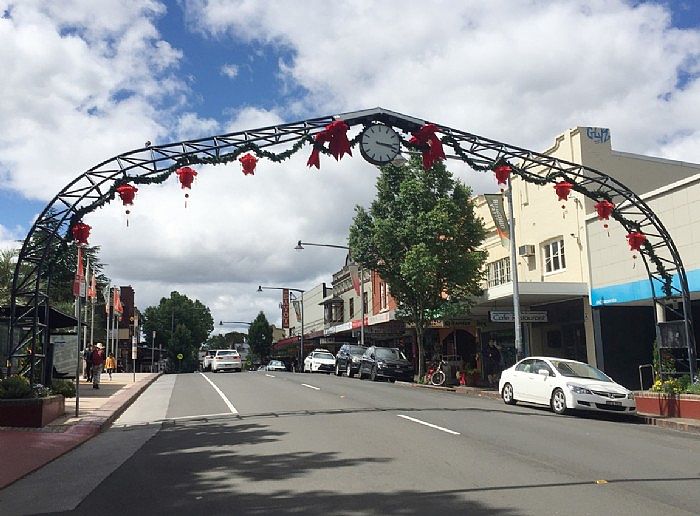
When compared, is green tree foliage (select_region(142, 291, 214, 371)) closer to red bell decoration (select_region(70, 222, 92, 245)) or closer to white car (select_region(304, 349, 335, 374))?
white car (select_region(304, 349, 335, 374))

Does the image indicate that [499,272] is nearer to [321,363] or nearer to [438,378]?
[438,378]

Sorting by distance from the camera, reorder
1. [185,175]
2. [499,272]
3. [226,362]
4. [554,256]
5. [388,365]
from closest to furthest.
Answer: [185,175] → [554,256] → [388,365] → [499,272] → [226,362]

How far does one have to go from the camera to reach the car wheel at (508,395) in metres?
19.4

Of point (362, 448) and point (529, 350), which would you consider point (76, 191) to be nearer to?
point (362, 448)

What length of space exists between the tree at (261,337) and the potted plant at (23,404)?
9363cm

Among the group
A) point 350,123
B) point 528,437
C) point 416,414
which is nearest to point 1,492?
point 528,437

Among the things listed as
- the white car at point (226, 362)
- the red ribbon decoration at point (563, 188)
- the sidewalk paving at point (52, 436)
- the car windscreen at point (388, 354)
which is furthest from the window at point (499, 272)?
the white car at point (226, 362)

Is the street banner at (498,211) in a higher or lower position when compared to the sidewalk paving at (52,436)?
higher

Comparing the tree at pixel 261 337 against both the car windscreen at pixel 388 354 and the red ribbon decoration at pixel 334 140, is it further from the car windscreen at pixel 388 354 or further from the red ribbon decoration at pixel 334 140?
the red ribbon decoration at pixel 334 140

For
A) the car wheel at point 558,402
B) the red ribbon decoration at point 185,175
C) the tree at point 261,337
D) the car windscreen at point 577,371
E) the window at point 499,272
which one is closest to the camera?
the red ribbon decoration at point 185,175

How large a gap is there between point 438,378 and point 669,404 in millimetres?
12382

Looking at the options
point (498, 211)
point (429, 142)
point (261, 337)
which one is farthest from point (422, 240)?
point (261, 337)

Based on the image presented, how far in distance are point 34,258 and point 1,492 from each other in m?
9.06

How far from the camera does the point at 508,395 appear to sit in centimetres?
1959
